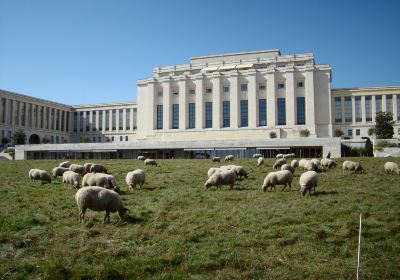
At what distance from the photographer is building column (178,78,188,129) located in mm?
96975

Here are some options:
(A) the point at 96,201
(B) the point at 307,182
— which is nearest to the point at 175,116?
(B) the point at 307,182

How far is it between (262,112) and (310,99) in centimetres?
1239

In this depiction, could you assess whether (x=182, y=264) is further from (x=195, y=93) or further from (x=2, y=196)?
(x=195, y=93)

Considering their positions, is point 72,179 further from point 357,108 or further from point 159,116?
point 357,108

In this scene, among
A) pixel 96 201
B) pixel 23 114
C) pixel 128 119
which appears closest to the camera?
pixel 96 201

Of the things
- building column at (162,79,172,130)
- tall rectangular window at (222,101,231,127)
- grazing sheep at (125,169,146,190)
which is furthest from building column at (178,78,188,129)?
grazing sheep at (125,169,146,190)

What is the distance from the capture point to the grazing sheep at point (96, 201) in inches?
500

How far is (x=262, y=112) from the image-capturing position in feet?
304

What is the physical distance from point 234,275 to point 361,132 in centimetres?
10150

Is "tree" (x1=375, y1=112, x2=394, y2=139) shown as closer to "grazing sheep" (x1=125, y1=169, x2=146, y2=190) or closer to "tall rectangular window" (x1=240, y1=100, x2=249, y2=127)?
"tall rectangular window" (x1=240, y1=100, x2=249, y2=127)

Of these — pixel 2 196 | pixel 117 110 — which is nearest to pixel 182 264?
pixel 2 196

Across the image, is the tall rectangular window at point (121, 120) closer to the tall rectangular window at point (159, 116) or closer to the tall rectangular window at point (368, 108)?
the tall rectangular window at point (159, 116)

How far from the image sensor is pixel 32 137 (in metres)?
122

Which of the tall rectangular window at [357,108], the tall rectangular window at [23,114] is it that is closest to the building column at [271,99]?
the tall rectangular window at [357,108]
